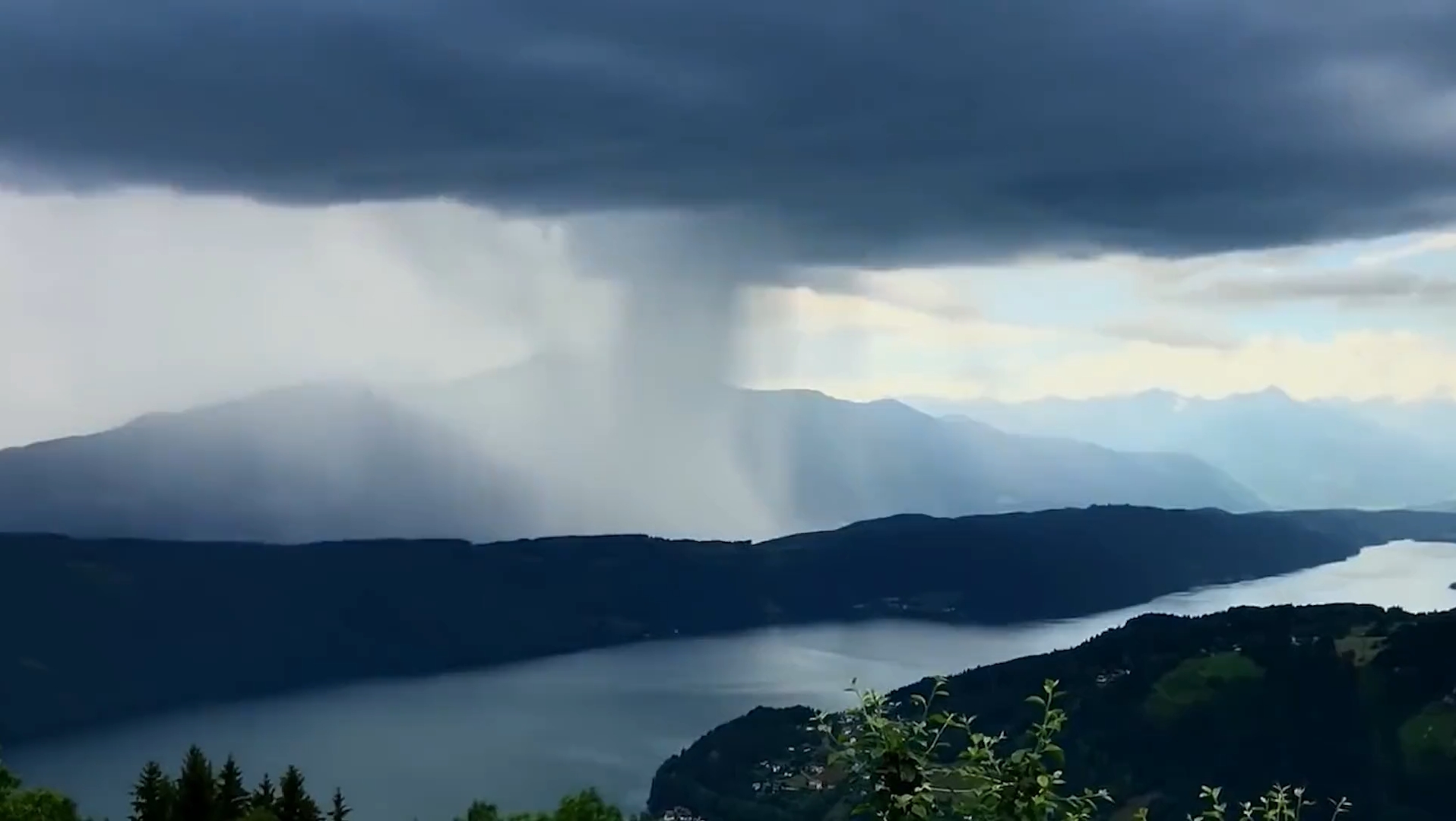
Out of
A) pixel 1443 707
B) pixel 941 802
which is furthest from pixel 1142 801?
pixel 941 802

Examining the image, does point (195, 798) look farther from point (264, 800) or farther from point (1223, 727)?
point (1223, 727)

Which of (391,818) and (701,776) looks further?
(701,776)

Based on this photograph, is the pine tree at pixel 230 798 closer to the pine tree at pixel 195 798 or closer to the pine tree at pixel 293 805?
the pine tree at pixel 195 798

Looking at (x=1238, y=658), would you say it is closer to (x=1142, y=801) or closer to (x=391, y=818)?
(x=1142, y=801)

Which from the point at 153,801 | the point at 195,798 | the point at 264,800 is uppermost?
the point at 195,798

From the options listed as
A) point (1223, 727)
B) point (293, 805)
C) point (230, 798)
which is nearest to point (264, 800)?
point (230, 798)

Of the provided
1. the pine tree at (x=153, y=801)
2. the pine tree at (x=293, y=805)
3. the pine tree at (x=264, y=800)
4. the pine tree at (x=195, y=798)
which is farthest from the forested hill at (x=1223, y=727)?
the pine tree at (x=195, y=798)
